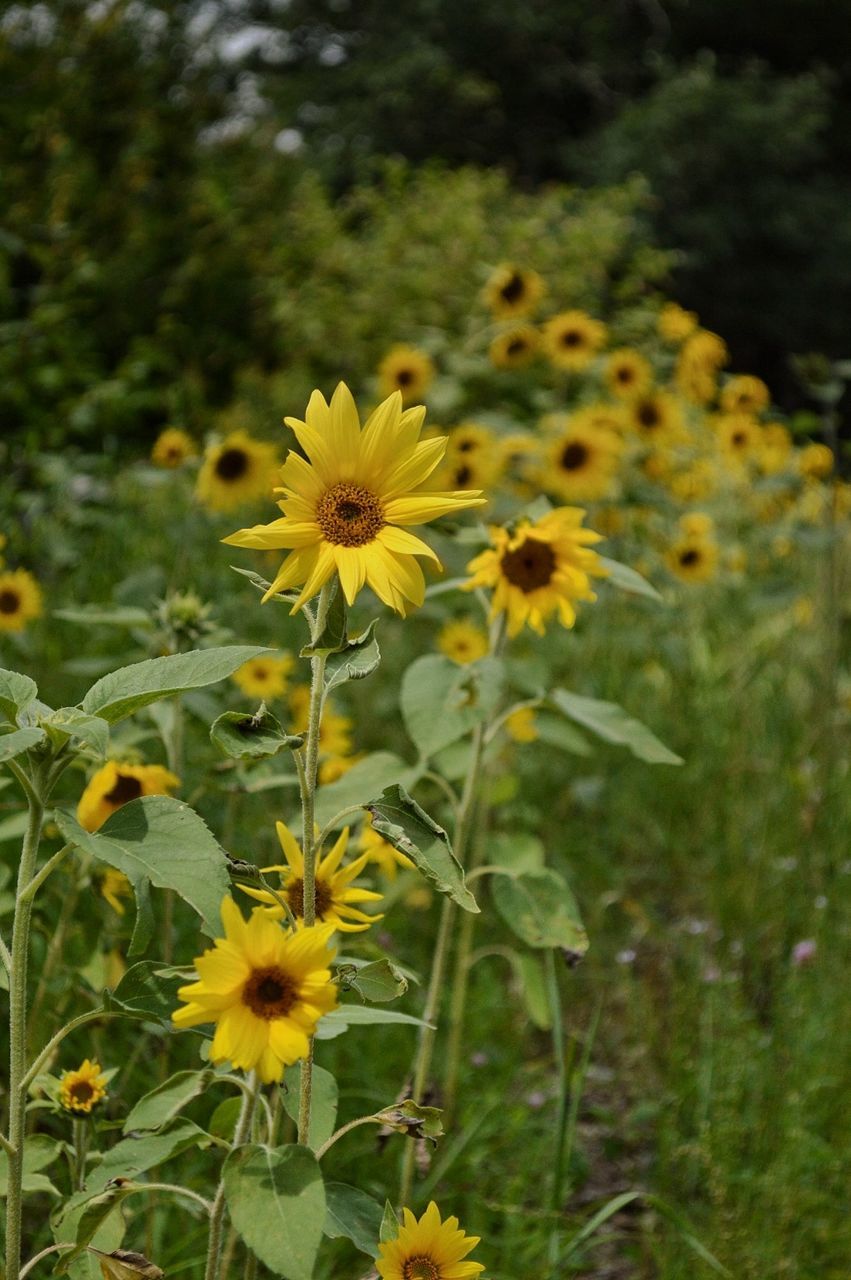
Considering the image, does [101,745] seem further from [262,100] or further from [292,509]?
[262,100]

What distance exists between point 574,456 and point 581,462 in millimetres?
24

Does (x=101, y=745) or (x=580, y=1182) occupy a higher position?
(x=101, y=745)

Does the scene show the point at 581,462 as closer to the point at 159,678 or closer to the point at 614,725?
the point at 614,725

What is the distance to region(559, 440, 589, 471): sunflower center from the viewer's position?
3.12 meters

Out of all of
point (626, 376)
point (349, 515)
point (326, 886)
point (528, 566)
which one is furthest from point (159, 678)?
point (626, 376)

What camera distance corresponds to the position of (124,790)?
1.57 m

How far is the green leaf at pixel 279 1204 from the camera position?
36.4 inches

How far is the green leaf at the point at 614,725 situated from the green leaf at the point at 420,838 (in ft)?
1.87

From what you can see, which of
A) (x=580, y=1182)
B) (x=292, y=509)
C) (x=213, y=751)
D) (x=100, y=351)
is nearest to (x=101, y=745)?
(x=292, y=509)

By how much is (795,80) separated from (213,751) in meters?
16.6

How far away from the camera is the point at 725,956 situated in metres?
2.52

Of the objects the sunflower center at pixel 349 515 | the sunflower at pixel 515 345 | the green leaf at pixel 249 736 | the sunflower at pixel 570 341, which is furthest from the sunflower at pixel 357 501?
the sunflower at pixel 570 341

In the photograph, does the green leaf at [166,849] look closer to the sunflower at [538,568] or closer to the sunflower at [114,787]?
the sunflower at [114,787]

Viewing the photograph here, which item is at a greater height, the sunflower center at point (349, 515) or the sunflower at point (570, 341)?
the sunflower center at point (349, 515)
